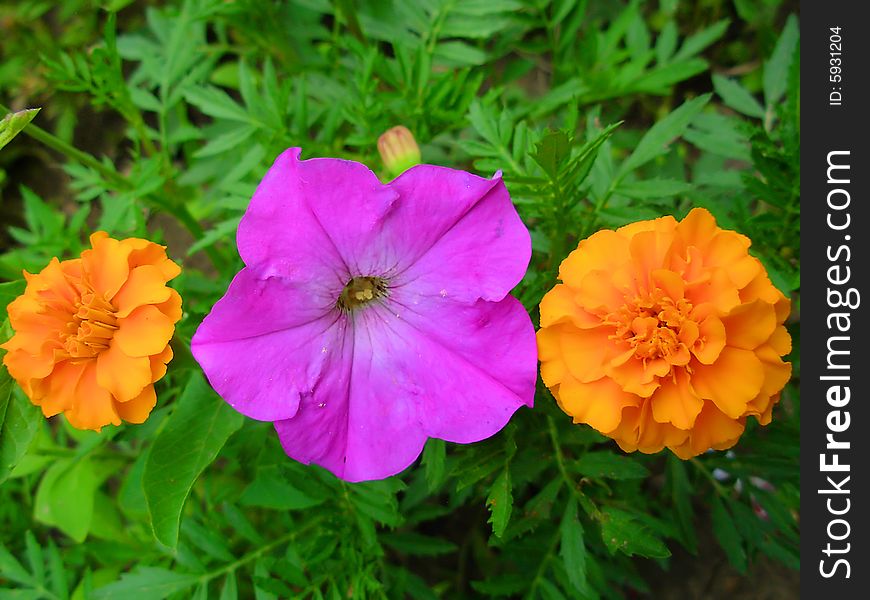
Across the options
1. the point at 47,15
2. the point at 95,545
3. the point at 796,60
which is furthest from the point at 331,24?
the point at 95,545

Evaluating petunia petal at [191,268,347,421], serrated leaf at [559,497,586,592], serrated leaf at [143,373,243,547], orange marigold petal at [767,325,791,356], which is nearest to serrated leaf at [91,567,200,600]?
serrated leaf at [143,373,243,547]

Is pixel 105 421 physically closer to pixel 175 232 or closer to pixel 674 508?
pixel 674 508

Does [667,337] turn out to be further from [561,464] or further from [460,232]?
[561,464]

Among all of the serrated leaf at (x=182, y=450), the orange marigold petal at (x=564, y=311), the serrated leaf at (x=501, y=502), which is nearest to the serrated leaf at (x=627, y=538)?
the serrated leaf at (x=501, y=502)

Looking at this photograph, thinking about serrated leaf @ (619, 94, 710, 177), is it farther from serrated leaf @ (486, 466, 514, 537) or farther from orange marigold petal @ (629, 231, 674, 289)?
serrated leaf @ (486, 466, 514, 537)

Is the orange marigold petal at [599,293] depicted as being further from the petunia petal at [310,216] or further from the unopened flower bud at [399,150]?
the unopened flower bud at [399,150]

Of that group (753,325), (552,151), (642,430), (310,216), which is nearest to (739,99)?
(552,151)
